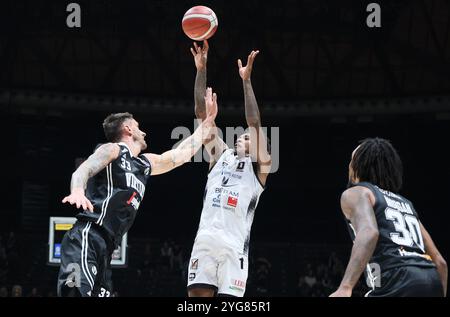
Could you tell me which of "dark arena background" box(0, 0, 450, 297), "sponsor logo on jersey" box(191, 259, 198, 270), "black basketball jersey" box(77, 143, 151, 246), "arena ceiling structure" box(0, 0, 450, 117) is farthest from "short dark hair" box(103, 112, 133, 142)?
"dark arena background" box(0, 0, 450, 297)

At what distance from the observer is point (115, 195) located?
7.17 m

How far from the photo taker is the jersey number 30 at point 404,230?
4.99 m

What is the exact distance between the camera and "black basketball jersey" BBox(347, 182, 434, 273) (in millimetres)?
4938

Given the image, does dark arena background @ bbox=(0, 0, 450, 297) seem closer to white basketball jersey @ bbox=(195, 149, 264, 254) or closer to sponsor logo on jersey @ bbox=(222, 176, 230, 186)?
white basketball jersey @ bbox=(195, 149, 264, 254)

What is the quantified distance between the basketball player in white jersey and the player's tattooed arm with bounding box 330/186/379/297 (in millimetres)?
2731

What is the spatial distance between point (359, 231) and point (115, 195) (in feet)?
9.65

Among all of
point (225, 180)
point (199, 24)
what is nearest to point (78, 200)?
point (225, 180)

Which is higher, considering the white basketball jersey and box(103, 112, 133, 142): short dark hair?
box(103, 112, 133, 142): short dark hair

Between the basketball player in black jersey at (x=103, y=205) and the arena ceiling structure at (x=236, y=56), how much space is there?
38.6 feet

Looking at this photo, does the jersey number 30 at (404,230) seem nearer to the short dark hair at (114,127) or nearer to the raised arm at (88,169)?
the raised arm at (88,169)

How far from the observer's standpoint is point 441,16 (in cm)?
1891

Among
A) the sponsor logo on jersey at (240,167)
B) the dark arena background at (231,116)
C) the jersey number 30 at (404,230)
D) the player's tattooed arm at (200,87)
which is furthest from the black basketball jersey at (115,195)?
the dark arena background at (231,116)

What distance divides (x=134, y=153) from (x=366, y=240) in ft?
11.2
